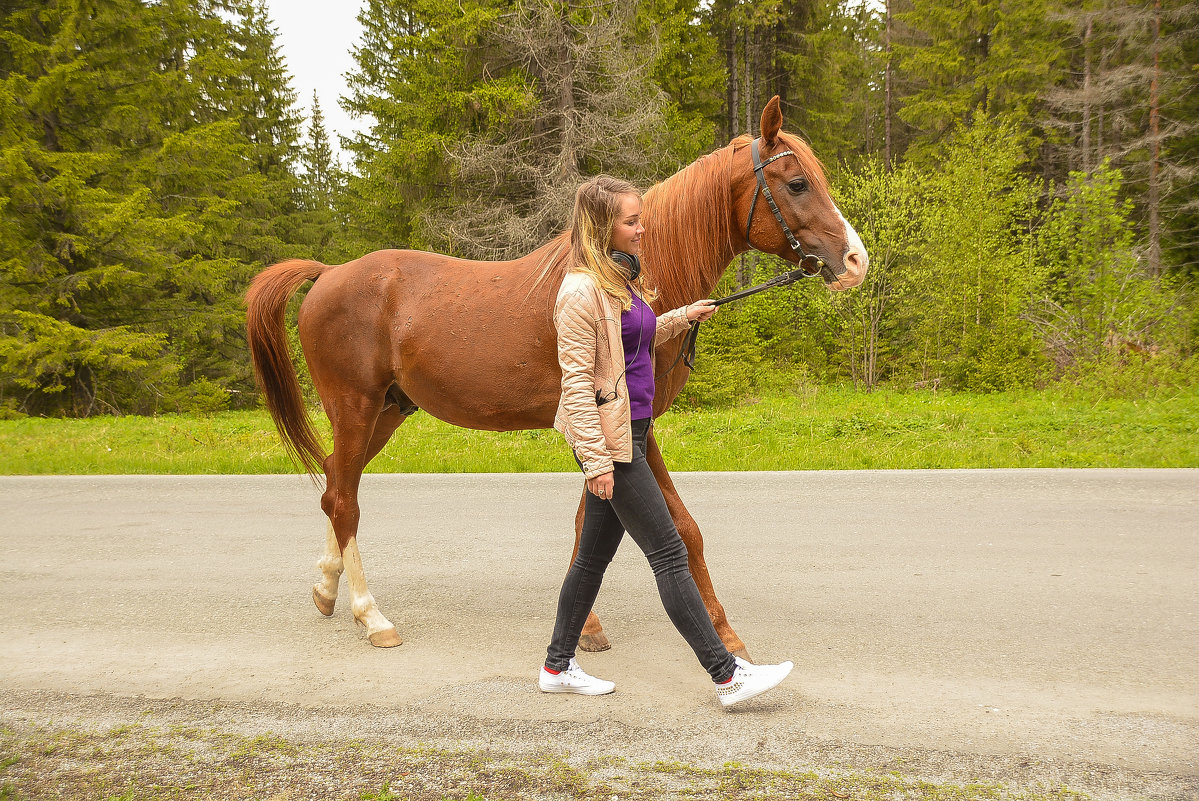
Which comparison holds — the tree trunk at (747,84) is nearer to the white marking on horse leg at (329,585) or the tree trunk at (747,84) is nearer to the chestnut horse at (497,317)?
the chestnut horse at (497,317)

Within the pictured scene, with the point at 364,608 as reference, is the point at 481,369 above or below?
above

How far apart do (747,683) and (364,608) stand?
6.50 ft

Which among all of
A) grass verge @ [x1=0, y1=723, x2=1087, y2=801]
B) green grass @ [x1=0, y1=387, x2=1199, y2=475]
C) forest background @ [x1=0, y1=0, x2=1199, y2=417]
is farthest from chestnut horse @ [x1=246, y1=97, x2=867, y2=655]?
forest background @ [x1=0, y1=0, x2=1199, y2=417]

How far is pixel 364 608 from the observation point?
3.83 metres

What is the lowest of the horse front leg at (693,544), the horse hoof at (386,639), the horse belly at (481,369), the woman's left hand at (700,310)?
the horse hoof at (386,639)

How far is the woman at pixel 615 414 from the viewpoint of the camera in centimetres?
279

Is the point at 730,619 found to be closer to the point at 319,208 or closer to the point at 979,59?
the point at 979,59

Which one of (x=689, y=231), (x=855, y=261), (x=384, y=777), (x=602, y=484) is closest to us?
(x=384, y=777)

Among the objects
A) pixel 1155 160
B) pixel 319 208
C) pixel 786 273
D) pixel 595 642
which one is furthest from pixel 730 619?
pixel 319 208

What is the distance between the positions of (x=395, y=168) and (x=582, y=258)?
16037 millimetres

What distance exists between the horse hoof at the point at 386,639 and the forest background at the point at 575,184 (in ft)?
37.6

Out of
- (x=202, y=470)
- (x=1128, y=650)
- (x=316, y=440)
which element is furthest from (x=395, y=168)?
(x=1128, y=650)

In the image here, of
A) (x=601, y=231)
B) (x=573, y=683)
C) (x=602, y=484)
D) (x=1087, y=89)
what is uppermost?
(x=1087, y=89)

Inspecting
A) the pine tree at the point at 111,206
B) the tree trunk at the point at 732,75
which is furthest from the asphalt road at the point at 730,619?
the tree trunk at the point at 732,75
